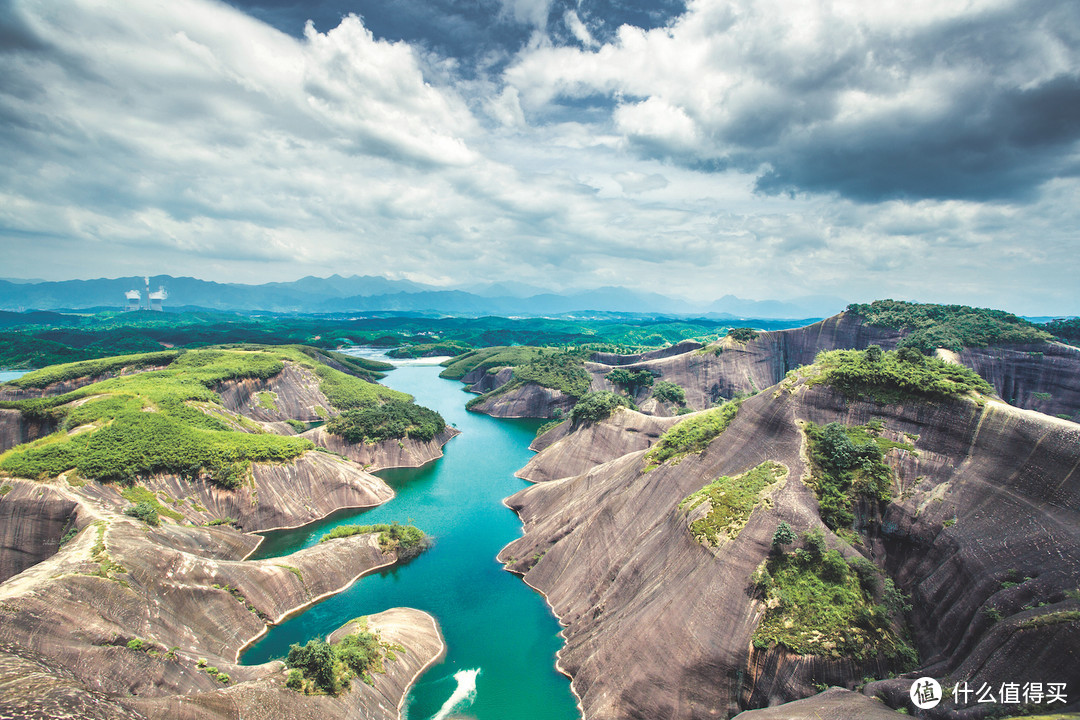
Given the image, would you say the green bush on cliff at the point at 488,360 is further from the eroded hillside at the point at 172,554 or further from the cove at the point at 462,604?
the cove at the point at 462,604

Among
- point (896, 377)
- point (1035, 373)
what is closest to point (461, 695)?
point (896, 377)

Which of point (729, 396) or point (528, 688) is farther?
point (729, 396)

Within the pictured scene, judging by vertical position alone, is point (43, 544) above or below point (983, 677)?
below

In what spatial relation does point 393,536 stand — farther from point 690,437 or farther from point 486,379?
point 486,379

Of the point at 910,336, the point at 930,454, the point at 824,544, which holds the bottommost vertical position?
the point at 824,544

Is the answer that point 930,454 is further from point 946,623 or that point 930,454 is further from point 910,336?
point 910,336

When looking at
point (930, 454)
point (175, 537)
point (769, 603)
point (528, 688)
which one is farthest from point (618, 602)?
point (175, 537)

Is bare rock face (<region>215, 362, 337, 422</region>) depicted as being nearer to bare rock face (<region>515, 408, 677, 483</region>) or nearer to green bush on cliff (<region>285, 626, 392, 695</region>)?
bare rock face (<region>515, 408, 677, 483</region>)

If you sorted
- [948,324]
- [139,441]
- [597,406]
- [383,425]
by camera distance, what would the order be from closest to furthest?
[139,441] → [597,406] → [383,425] → [948,324]
